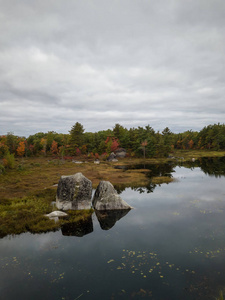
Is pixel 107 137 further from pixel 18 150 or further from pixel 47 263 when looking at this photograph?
pixel 47 263

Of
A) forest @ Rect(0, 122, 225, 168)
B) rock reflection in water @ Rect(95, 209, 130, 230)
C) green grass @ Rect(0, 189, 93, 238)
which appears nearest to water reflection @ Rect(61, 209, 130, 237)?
rock reflection in water @ Rect(95, 209, 130, 230)

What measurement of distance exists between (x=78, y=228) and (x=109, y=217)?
185 inches

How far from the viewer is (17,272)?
13812 millimetres

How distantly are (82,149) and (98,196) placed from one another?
73.9 meters

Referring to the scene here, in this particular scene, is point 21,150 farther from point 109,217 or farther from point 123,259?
point 123,259

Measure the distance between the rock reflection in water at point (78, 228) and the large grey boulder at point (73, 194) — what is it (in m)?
3.65

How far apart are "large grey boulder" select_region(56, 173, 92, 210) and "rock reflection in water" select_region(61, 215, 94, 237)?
3.65 meters

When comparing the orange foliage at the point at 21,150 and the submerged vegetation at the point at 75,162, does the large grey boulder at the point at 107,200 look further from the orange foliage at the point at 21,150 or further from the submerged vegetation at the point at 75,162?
the orange foliage at the point at 21,150

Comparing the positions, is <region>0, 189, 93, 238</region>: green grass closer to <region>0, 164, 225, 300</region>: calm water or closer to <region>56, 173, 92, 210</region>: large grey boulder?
<region>0, 164, 225, 300</region>: calm water

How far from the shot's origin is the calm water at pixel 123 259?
12.1 metres

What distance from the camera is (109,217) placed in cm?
2394

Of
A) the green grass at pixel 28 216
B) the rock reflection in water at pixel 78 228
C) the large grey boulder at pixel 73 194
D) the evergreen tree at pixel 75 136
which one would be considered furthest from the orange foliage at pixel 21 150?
the rock reflection in water at pixel 78 228

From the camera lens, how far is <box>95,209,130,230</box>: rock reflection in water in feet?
71.5

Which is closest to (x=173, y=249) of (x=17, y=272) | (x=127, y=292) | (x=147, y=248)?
(x=147, y=248)
